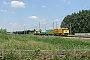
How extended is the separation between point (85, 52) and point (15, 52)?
425 cm

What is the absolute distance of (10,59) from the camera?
33.2ft

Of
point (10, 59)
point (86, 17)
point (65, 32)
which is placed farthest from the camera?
point (86, 17)

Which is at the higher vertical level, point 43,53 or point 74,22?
point 74,22

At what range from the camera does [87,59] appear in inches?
429

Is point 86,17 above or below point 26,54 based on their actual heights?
above

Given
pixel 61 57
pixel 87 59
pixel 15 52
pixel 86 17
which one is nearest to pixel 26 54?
pixel 15 52

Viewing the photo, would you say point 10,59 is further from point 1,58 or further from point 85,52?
point 85,52

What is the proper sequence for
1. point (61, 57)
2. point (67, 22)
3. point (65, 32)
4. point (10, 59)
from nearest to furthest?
point (10, 59)
point (61, 57)
point (65, 32)
point (67, 22)

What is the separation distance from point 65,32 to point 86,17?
1370 inches

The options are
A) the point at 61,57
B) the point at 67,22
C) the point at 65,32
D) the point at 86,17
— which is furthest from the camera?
the point at 67,22

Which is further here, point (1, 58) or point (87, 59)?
point (87, 59)

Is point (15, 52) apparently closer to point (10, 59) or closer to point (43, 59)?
point (10, 59)

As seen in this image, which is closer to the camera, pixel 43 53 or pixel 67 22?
pixel 43 53

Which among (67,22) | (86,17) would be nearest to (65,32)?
(86,17)
